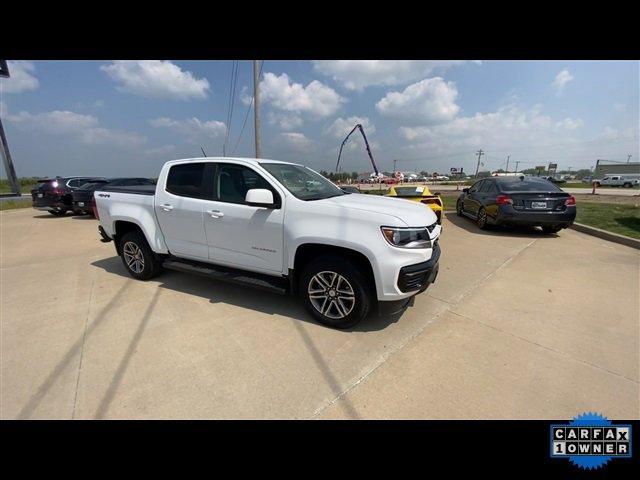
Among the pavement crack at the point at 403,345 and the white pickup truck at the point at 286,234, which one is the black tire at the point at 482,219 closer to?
the pavement crack at the point at 403,345

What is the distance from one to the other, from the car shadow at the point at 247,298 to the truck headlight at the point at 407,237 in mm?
949

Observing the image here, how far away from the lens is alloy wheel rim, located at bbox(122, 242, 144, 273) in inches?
177

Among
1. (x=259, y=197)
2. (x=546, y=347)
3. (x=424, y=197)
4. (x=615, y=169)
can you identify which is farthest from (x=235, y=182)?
(x=615, y=169)

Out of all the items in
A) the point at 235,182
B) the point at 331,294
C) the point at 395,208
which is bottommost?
the point at 331,294

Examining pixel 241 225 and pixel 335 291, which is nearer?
pixel 335 291

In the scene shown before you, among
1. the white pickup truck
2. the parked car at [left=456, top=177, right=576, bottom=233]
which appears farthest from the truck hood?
the parked car at [left=456, top=177, right=576, bottom=233]

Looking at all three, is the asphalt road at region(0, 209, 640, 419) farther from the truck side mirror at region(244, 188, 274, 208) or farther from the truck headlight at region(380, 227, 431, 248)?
the truck side mirror at region(244, 188, 274, 208)

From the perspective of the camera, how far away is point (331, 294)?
3021 mm

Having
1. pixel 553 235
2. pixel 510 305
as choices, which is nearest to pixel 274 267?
pixel 510 305

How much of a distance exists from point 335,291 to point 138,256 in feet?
11.0
